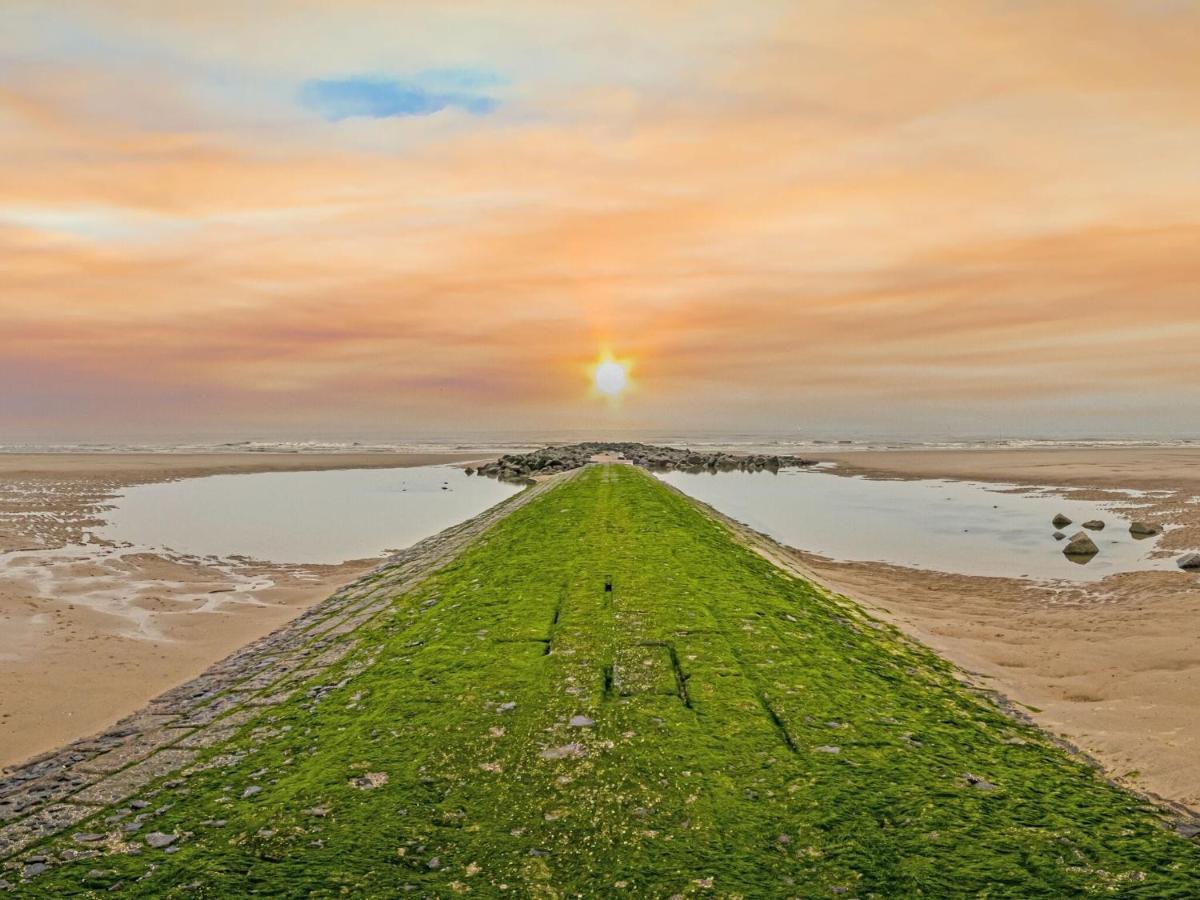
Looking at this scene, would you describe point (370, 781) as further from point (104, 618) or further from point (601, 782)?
point (104, 618)

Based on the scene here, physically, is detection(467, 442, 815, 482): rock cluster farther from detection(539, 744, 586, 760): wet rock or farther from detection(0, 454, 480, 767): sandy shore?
detection(539, 744, 586, 760): wet rock

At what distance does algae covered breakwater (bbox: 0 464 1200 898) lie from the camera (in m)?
5.80

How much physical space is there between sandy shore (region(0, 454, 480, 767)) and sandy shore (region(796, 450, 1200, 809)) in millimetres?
14875

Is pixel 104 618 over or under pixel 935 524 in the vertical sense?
under

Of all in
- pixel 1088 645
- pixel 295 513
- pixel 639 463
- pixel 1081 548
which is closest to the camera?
pixel 1088 645

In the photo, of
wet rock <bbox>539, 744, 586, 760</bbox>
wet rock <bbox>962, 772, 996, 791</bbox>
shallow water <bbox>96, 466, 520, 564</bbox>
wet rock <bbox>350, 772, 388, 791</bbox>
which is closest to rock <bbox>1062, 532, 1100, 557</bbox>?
wet rock <bbox>962, 772, 996, 791</bbox>

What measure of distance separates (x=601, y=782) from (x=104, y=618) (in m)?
16.0

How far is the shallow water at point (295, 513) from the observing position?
27547 millimetres

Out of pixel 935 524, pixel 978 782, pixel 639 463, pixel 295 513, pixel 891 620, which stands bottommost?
pixel 295 513

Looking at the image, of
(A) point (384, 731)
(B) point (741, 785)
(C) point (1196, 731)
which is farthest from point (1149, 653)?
A: (A) point (384, 731)

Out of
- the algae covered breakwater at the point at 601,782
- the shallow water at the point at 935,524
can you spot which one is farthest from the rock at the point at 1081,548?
the algae covered breakwater at the point at 601,782

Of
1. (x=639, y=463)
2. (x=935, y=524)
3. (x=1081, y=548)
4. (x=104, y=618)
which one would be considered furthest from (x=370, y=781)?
(x=639, y=463)

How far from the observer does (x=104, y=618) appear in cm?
1711

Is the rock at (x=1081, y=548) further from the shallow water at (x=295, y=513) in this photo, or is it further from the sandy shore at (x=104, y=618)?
the sandy shore at (x=104, y=618)
